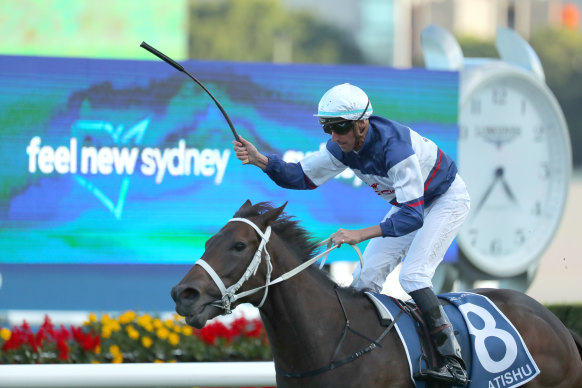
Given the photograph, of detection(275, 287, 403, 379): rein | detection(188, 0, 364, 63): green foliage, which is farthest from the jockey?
detection(188, 0, 364, 63): green foliage

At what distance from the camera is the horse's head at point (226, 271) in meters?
3.84

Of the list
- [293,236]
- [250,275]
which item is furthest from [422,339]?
[250,275]

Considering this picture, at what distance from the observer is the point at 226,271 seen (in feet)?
→ 13.0

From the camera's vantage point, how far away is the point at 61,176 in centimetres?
802

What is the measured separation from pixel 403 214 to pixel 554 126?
561 cm

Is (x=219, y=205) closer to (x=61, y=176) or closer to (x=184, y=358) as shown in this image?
(x=61, y=176)

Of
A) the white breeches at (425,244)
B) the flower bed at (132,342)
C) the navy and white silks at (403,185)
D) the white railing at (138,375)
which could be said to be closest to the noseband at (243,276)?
the navy and white silks at (403,185)

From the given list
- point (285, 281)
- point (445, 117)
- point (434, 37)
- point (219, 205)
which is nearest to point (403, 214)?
point (285, 281)

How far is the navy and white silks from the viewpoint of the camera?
432 cm

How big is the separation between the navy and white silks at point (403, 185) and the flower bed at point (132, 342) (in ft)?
6.86

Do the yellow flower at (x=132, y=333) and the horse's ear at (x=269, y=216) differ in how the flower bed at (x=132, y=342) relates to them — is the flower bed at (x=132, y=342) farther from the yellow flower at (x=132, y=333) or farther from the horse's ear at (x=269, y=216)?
the horse's ear at (x=269, y=216)

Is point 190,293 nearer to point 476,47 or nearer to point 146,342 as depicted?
point 146,342

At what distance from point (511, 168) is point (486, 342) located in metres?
4.99

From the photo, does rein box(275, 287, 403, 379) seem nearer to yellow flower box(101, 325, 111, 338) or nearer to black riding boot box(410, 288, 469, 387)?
black riding boot box(410, 288, 469, 387)
